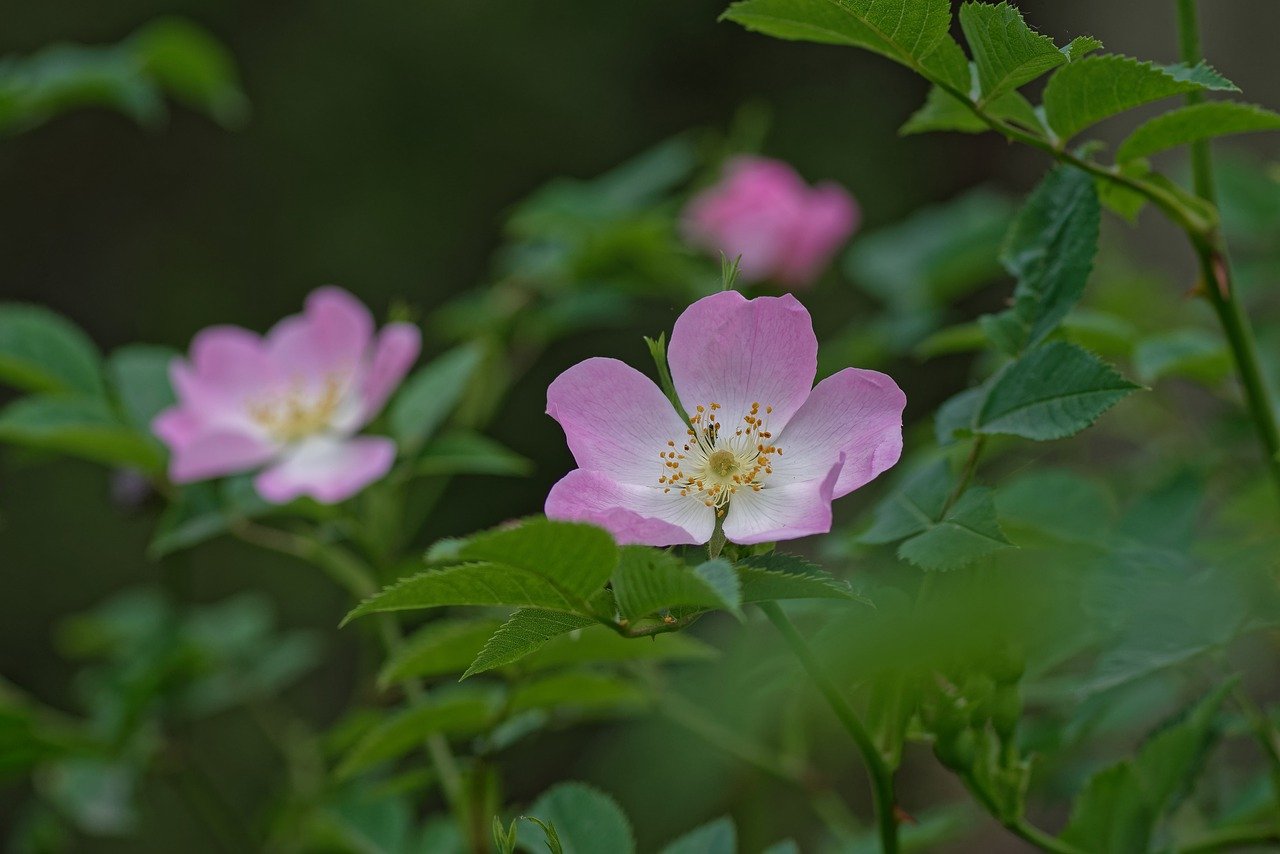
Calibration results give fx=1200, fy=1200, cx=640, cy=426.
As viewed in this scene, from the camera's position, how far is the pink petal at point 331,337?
0.81 metres

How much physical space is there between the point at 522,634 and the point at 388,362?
1.31 ft

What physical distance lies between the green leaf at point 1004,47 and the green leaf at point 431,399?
395 mm

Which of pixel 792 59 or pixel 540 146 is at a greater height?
pixel 792 59

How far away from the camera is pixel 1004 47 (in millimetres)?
393

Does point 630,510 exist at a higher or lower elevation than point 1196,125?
lower

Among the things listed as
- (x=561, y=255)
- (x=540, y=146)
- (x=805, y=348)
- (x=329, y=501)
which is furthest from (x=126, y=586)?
(x=805, y=348)

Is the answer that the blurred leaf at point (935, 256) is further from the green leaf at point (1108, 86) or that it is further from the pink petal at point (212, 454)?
the pink petal at point (212, 454)

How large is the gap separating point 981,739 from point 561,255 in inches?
24.9

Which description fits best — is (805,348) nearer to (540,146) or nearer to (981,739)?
(981,739)

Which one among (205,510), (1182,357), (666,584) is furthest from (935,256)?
(666,584)

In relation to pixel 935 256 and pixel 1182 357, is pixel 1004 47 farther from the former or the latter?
pixel 935 256

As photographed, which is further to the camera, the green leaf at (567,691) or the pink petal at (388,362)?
the pink petal at (388,362)

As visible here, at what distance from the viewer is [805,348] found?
40 cm

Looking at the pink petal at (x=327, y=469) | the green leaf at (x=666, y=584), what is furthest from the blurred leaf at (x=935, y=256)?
the green leaf at (x=666, y=584)
